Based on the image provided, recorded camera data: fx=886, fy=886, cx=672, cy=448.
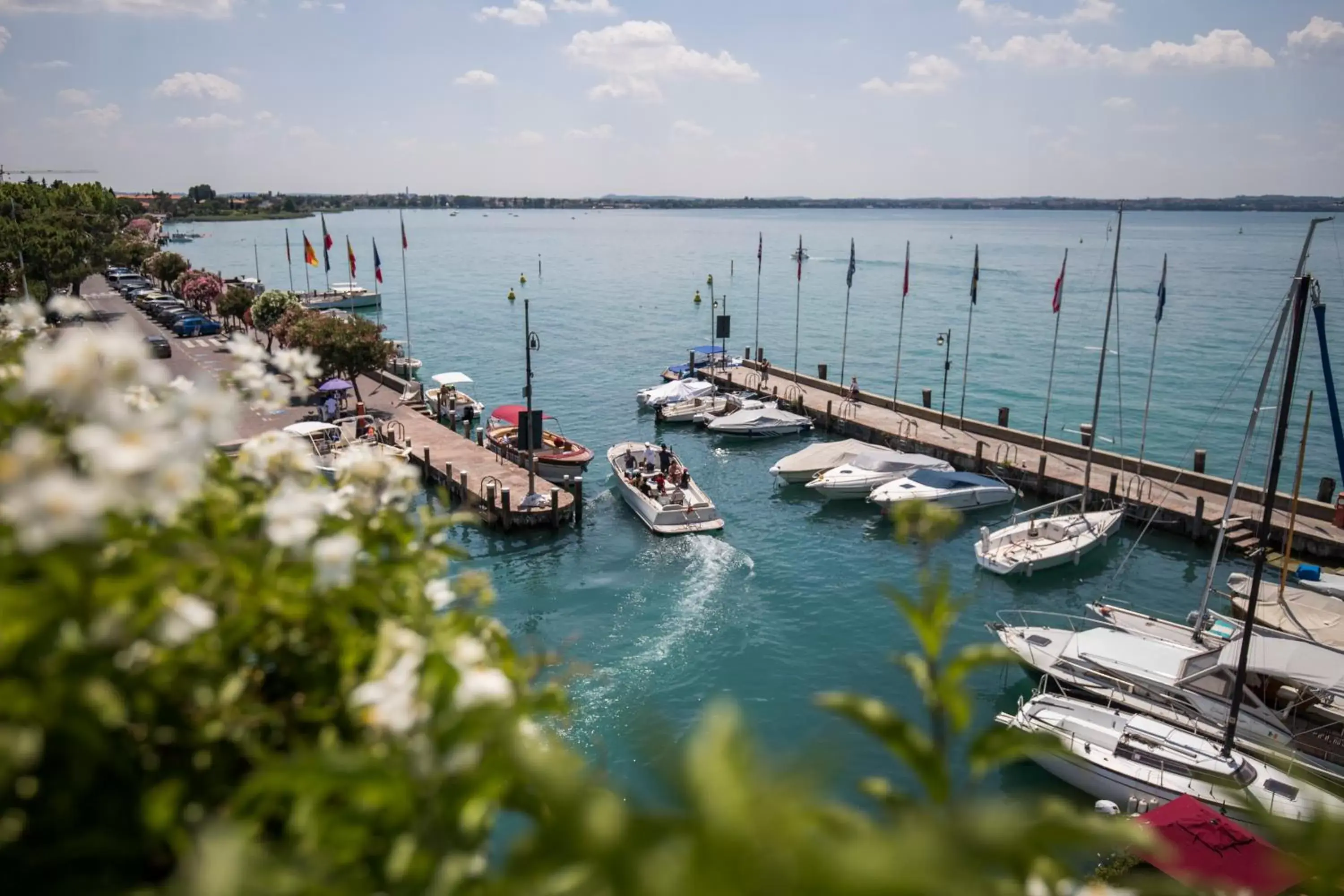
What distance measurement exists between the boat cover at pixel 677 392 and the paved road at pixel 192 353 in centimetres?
1543

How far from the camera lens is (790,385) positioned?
1821 inches

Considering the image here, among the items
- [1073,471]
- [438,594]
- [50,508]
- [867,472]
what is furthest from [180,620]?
[1073,471]

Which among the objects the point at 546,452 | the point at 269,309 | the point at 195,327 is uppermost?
the point at 269,309

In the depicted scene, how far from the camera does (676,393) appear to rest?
4250 centimetres

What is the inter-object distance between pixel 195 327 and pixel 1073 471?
160 ft

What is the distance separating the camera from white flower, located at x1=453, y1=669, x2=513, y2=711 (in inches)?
102

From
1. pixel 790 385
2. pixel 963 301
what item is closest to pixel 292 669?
pixel 790 385

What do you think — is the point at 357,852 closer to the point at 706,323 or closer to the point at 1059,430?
the point at 1059,430

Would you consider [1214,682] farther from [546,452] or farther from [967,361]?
[967,361]

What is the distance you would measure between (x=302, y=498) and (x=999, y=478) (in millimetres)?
32278

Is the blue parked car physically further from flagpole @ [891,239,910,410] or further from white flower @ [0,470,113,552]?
white flower @ [0,470,113,552]

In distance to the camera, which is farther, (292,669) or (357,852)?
(292,669)

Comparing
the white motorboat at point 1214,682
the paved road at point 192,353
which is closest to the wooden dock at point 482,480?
the paved road at point 192,353

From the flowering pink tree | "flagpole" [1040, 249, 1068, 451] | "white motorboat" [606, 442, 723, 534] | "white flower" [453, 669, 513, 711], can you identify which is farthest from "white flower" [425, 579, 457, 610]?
the flowering pink tree
